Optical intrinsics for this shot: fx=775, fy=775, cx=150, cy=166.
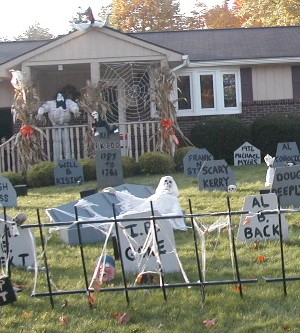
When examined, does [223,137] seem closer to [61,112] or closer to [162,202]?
[61,112]

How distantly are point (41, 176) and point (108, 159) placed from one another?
2.24 m

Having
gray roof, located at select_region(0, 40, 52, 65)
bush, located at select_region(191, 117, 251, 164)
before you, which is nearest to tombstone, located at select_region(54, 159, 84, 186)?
bush, located at select_region(191, 117, 251, 164)

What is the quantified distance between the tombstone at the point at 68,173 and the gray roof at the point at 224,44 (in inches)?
227

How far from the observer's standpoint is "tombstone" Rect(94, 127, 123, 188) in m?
15.1

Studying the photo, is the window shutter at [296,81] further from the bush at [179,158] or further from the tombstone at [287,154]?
the tombstone at [287,154]

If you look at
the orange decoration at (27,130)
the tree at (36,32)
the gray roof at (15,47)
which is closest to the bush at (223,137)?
the orange decoration at (27,130)

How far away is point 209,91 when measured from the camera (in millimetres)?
21859

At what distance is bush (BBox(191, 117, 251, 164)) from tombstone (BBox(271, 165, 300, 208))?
9144 mm

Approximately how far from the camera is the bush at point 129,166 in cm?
1753

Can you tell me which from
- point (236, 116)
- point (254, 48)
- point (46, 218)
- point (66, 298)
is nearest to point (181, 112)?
point (236, 116)

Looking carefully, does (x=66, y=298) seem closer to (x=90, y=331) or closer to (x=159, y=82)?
(x=90, y=331)

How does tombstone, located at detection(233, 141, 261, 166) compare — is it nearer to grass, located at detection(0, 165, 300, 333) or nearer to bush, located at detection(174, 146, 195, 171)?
bush, located at detection(174, 146, 195, 171)

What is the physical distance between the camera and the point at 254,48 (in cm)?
2252

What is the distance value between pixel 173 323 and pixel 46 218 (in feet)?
16.3
